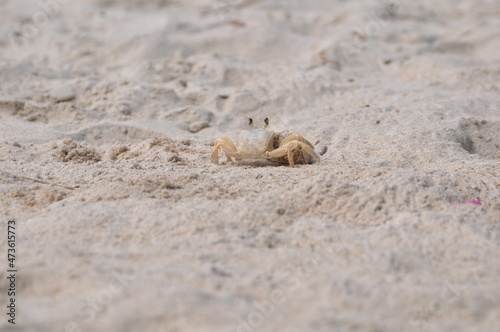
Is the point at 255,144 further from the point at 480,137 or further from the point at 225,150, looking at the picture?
the point at 480,137

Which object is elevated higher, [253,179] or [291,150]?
[291,150]

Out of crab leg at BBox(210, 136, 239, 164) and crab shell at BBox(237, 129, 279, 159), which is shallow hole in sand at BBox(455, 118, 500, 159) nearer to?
crab shell at BBox(237, 129, 279, 159)

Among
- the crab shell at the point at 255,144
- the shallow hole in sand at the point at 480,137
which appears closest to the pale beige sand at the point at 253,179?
the shallow hole in sand at the point at 480,137

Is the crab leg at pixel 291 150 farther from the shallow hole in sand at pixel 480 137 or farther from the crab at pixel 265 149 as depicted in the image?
the shallow hole in sand at pixel 480 137

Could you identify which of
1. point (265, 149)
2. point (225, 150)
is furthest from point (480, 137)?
point (225, 150)

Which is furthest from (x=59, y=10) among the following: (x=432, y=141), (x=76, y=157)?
(x=432, y=141)

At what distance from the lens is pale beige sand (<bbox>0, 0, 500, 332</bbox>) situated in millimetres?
1702

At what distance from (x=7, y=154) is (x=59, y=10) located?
5.76 meters

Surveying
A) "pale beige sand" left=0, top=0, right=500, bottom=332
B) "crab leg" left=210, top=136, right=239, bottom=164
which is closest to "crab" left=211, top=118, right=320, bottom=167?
"crab leg" left=210, top=136, right=239, bottom=164

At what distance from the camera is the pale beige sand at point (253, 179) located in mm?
1702

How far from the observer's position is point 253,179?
2.90 meters

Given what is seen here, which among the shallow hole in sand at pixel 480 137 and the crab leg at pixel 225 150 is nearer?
the crab leg at pixel 225 150

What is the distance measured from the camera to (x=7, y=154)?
11.1 feet

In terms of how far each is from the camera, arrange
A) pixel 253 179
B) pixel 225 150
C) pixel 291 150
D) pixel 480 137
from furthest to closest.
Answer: pixel 480 137 → pixel 225 150 → pixel 291 150 → pixel 253 179
